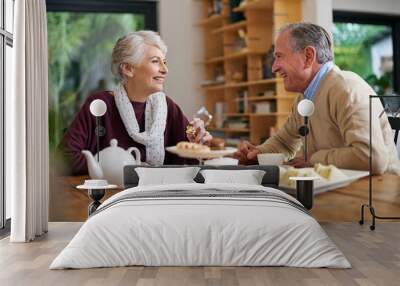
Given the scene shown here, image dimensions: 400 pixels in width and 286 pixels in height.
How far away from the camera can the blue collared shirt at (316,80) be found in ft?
21.3

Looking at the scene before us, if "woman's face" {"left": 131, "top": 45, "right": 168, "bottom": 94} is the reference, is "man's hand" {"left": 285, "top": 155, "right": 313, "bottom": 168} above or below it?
below

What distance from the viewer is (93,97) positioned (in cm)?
665

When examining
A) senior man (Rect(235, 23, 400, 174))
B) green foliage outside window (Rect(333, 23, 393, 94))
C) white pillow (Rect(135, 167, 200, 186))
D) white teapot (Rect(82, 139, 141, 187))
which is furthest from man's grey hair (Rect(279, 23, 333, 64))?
white teapot (Rect(82, 139, 141, 187))

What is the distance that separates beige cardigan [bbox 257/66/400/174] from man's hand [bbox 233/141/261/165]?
39cm

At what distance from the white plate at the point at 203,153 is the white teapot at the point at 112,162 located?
1.23 feet

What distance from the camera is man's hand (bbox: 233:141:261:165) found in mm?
6613

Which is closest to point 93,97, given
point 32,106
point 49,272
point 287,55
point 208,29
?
point 32,106

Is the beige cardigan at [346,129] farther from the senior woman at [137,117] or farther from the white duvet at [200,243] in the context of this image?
the white duvet at [200,243]

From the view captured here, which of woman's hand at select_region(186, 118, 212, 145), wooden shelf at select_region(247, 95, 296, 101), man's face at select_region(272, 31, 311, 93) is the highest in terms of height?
man's face at select_region(272, 31, 311, 93)

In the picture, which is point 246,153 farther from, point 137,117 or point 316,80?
point 137,117

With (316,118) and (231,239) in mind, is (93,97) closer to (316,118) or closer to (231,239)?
(316,118)

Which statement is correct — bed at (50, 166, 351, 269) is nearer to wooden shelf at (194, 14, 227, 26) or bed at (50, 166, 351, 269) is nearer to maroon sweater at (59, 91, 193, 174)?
maroon sweater at (59, 91, 193, 174)

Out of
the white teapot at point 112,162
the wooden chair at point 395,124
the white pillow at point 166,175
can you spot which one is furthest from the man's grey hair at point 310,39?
the white teapot at point 112,162

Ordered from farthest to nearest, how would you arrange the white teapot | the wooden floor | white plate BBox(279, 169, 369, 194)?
the white teapot, white plate BBox(279, 169, 369, 194), the wooden floor
